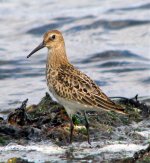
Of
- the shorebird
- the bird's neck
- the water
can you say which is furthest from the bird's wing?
the water

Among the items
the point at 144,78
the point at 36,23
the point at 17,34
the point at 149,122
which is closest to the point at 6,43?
the point at 17,34

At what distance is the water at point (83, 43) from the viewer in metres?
14.1

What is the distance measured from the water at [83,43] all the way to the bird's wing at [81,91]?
3.42 meters

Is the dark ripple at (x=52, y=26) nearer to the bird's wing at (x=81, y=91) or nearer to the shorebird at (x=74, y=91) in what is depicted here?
the shorebird at (x=74, y=91)

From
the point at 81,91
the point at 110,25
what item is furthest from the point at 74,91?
the point at 110,25

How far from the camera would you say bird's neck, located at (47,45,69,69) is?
368 inches

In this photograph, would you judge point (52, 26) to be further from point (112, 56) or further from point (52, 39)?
point (52, 39)

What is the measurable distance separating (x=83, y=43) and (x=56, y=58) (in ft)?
28.3

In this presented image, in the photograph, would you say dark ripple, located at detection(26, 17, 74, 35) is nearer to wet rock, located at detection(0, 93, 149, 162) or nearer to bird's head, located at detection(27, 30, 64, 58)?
wet rock, located at detection(0, 93, 149, 162)

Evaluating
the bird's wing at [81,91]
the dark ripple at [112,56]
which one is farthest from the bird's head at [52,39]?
the dark ripple at [112,56]

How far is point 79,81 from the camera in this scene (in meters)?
8.94

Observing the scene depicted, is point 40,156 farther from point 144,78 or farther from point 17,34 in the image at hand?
point 17,34

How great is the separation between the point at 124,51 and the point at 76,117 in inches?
305

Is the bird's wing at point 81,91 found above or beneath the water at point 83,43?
beneath
